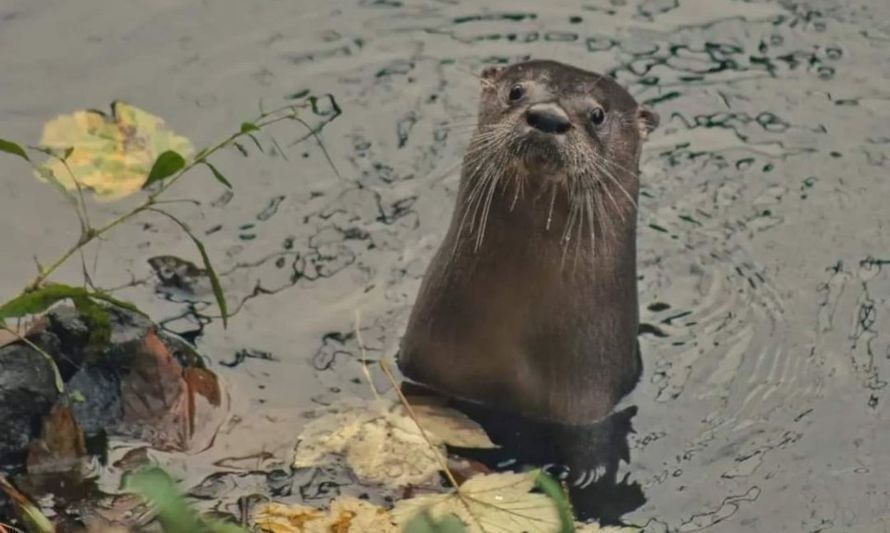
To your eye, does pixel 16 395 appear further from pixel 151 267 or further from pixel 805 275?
pixel 805 275

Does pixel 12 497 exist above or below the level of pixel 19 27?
below

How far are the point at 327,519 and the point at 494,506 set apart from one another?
0.42 m

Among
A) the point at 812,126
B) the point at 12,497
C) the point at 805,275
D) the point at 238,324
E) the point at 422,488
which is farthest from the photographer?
the point at 812,126

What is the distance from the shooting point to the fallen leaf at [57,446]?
4.60 m

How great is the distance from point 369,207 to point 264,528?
227cm

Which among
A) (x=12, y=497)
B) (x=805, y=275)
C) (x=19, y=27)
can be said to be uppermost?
(x=19, y=27)

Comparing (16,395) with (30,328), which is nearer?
(16,395)

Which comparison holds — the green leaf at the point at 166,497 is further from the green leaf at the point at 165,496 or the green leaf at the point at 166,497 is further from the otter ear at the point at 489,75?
the otter ear at the point at 489,75

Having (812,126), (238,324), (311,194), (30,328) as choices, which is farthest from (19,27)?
(812,126)

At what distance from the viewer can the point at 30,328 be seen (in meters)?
4.80

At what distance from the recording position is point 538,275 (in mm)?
5238

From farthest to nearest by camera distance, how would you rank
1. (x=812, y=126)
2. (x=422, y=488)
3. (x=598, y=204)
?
(x=812, y=126), (x=598, y=204), (x=422, y=488)

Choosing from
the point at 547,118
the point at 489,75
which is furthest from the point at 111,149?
the point at 547,118

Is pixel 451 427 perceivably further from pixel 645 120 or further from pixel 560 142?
pixel 645 120
